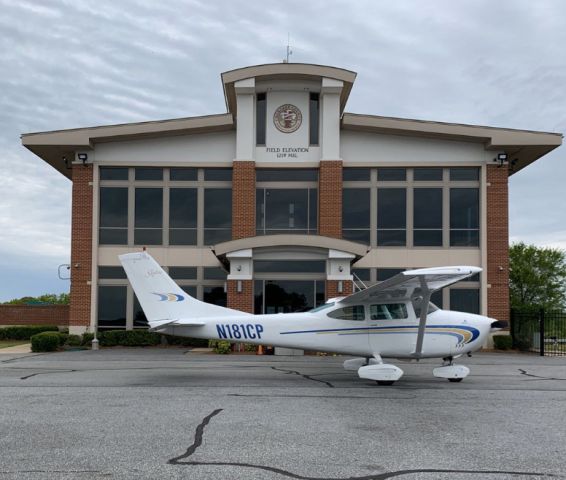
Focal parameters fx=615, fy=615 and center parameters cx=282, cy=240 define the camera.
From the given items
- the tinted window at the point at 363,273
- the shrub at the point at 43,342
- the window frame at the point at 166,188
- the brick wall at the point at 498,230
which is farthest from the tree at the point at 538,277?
the shrub at the point at 43,342

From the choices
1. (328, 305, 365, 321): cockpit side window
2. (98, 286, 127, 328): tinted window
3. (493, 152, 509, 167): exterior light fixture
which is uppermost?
(493, 152, 509, 167): exterior light fixture

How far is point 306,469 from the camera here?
20.1 feet

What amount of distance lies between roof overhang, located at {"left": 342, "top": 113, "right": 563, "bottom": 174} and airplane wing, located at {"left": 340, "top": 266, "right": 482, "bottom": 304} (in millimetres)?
12503

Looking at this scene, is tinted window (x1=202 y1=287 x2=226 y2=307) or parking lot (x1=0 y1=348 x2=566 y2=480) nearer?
parking lot (x1=0 y1=348 x2=566 y2=480)

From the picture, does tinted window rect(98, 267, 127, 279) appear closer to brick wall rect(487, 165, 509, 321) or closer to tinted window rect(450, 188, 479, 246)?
tinted window rect(450, 188, 479, 246)

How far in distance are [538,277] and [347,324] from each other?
24447 mm

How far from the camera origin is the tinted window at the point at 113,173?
25.7 meters

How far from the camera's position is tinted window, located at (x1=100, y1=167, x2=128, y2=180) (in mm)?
25734

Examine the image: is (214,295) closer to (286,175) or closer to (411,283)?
(286,175)

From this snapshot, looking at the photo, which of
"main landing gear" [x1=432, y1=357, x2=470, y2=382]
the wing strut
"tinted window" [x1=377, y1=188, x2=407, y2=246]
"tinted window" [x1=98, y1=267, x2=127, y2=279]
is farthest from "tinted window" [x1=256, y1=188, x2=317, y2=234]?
"main landing gear" [x1=432, y1=357, x2=470, y2=382]

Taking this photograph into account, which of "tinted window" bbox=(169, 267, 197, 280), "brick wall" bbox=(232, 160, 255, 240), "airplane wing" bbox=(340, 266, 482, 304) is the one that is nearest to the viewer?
"airplane wing" bbox=(340, 266, 482, 304)

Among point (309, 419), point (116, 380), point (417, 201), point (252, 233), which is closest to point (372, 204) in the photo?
point (417, 201)

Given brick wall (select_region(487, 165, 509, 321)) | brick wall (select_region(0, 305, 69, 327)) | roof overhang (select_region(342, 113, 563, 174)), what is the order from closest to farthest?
roof overhang (select_region(342, 113, 563, 174)), brick wall (select_region(487, 165, 509, 321)), brick wall (select_region(0, 305, 69, 327))

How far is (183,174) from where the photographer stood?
2578 centimetres
